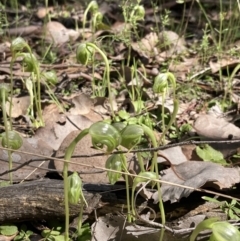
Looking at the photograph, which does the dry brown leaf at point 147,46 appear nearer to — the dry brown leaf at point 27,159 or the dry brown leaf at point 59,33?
the dry brown leaf at point 59,33

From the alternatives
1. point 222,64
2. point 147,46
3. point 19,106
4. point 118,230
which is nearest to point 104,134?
point 118,230

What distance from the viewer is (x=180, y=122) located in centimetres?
258

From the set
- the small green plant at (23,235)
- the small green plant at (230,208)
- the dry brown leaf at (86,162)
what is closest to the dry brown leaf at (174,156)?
the dry brown leaf at (86,162)

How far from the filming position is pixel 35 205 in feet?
5.69

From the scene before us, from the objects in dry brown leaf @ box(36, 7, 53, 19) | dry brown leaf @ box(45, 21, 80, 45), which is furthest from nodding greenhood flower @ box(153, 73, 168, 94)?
dry brown leaf @ box(36, 7, 53, 19)

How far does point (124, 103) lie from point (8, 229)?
3.80 feet

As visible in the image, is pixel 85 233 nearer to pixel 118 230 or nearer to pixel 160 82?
pixel 118 230

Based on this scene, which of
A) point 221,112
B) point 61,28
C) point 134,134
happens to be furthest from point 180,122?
point 61,28

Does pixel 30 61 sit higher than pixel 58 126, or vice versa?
pixel 30 61

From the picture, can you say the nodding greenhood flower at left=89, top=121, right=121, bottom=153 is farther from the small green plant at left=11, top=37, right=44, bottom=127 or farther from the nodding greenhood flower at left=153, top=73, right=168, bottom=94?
the small green plant at left=11, top=37, right=44, bottom=127

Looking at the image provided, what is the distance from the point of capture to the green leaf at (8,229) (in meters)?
1.73

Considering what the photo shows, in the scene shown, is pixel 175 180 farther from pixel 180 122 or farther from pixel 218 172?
pixel 180 122

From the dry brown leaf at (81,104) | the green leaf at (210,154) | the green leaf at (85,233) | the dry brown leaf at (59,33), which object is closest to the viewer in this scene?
the green leaf at (85,233)

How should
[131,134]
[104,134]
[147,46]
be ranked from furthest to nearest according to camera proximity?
[147,46], [131,134], [104,134]
